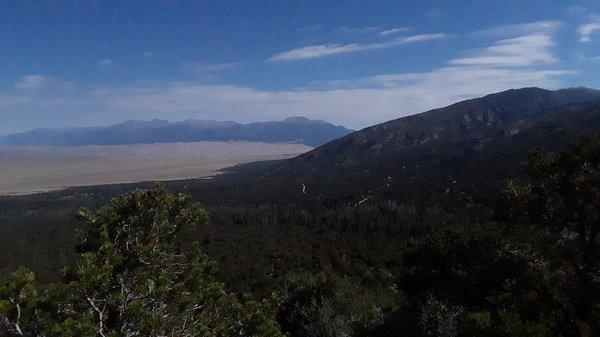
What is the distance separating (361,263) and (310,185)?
89.9 m

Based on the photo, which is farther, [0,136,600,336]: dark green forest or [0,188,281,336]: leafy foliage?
[0,136,600,336]: dark green forest

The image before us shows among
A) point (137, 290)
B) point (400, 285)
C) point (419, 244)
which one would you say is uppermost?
point (137, 290)

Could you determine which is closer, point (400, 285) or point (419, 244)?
point (419, 244)

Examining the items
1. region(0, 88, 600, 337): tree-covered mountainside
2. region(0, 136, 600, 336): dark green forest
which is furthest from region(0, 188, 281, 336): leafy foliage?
region(0, 88, 600, 337): tree-covered mountainside

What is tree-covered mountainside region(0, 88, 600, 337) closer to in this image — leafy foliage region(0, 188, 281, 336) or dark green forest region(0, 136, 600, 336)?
dark green forest region(0, 136, 600, 336)

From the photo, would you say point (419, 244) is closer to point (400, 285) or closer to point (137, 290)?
point (400, 285)

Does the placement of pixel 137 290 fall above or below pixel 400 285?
above

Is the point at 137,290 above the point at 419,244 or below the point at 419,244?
above

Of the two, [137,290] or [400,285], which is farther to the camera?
[400,285]

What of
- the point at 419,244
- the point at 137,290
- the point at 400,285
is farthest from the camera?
the point at 400,285

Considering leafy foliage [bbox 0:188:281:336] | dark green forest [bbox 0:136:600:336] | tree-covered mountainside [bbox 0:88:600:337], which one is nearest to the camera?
leafy foliage [bbox 0:188:281:336]

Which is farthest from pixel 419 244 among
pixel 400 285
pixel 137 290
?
pixel 137 290

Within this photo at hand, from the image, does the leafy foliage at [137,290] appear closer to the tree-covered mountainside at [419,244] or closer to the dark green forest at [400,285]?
the dark green forest at [400,285]

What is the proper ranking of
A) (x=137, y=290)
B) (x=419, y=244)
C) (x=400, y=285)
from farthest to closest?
(x=400, y=285)
(x=419, y=244)
(x=137, y=290)
